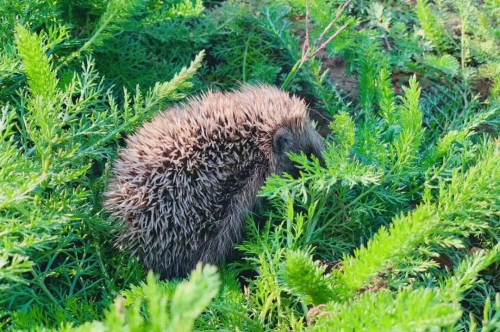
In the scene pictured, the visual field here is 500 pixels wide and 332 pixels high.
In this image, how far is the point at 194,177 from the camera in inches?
120

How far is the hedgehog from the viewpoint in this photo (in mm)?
2934

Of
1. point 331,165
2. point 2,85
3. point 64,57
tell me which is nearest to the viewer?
point 331,165

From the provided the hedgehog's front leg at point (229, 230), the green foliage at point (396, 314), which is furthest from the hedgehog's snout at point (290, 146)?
the green foliage at point (396, 314)

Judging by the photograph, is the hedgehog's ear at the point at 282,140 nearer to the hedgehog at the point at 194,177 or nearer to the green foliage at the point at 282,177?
the hedgehog at the point at 194,177

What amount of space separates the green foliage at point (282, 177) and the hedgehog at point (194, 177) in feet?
0.36

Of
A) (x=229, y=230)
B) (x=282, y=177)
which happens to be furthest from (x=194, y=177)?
(x=282, y=177)

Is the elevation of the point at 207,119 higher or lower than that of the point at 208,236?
higher

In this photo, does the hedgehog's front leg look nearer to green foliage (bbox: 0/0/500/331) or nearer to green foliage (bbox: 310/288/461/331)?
green foliage (bbox: 0/0/500/331)

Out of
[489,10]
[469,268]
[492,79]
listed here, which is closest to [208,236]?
[469,268]

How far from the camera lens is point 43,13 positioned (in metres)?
3.41

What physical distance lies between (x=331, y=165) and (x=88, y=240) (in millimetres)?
1369

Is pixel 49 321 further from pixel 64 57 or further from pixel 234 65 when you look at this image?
pixel 234 65

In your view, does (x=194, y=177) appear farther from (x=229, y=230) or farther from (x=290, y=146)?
(x=290, y=146)

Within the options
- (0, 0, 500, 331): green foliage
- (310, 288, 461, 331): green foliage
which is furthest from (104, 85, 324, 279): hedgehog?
(310, 288, 461, 331): green foliage
